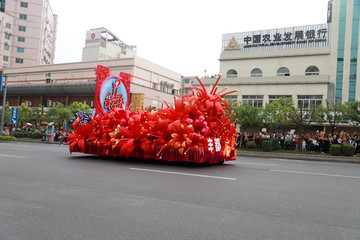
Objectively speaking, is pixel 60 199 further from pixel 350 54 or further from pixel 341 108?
pixel 350 54

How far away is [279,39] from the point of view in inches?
1403

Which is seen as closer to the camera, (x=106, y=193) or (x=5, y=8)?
(x=106, y=193)

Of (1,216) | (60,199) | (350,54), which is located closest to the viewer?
(1,216)

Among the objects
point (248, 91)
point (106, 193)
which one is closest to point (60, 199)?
point (106, 193)

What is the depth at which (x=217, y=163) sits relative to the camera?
10297mm

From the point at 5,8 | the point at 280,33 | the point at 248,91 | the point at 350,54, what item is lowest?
the point at 248,91

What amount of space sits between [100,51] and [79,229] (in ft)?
165

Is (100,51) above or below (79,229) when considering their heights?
above

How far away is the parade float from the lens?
8.52 meters

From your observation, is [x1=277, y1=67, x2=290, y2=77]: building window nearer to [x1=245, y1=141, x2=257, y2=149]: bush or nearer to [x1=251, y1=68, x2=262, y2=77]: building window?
[x1=251, y1=68, x2=262, y2=77]: building window

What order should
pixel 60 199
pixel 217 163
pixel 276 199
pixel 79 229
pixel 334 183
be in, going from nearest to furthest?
pixel 79 229
pixel 60 199
pixel 276 199
pixel 334 183
pixel 217 163

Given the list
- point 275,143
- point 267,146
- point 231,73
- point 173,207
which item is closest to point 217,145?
point 173,207

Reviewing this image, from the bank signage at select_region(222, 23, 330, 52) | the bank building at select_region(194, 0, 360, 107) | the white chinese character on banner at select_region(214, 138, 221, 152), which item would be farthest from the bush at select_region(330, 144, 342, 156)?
the bank signage at select_region(222, 23, 330, 52)

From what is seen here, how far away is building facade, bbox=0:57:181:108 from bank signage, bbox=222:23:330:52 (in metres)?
12.1
